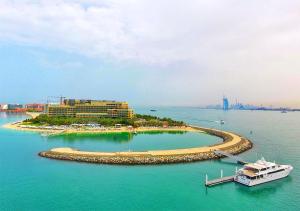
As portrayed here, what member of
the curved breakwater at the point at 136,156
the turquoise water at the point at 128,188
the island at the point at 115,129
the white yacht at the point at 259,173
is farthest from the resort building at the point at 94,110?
the white yacht at the point at 259,173

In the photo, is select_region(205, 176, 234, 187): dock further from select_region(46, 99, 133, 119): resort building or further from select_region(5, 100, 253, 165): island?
select_region(46, 99, 133, 119): resort building

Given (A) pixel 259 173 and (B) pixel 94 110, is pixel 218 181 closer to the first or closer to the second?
(A) pixel 259 173

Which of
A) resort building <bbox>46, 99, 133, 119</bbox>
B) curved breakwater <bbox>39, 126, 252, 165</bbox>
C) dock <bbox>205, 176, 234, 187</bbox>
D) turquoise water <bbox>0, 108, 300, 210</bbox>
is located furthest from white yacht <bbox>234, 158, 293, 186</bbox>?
resort building <bbox>46, 99, 133, 119</bbox>

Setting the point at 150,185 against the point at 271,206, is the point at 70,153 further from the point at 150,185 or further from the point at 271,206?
the point at 271,206

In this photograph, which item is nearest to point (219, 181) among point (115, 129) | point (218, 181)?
point (218, 181)

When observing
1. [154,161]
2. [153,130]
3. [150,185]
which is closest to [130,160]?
[154,161]

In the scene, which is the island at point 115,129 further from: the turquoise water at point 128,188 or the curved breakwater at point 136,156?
the turquoise water at point 128,188
